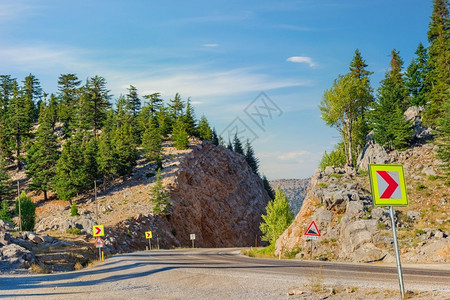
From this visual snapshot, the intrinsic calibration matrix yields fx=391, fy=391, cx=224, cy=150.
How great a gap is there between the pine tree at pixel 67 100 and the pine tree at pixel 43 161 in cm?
2059

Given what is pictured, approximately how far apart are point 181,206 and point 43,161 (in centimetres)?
3425

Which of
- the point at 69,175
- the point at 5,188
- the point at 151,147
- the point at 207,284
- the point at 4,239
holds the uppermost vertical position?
the point at 151,147

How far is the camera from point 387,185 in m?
9.34

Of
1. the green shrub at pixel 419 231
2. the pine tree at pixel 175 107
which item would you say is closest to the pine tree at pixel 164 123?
the pine tree at pixel 175 107

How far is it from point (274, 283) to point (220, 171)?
86.9m

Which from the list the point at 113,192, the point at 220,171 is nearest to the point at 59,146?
the point at 113,192

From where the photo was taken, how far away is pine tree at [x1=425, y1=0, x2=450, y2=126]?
52.3 metres

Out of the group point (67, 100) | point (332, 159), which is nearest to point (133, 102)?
point (67, 100)

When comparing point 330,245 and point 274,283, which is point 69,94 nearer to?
point 330,245

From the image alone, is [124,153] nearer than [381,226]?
No

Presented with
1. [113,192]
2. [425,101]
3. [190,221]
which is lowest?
[190,221]

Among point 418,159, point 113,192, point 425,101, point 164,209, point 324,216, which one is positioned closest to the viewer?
point 324,216

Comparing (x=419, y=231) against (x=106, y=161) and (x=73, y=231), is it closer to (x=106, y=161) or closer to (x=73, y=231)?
(x=73, y=231)

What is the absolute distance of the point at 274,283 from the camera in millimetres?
13461
